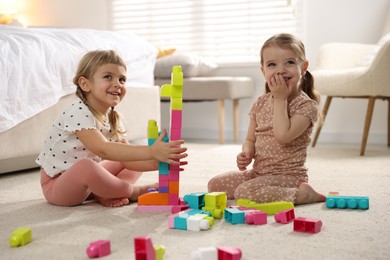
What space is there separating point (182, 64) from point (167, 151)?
203 centimetres

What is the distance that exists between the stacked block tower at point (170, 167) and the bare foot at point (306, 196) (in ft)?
1.19

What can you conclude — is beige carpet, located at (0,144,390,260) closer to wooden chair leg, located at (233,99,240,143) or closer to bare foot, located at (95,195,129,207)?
bare foot, located at (95,195,129,207)

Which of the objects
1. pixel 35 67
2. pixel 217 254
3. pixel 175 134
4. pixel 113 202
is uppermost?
pixel 35 67

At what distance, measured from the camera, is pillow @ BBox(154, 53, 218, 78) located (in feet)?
11.2

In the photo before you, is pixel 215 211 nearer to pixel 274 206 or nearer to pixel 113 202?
pixel 274 206

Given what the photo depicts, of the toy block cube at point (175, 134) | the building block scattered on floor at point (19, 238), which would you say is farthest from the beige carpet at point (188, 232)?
the toy block cube at point (175, 134)

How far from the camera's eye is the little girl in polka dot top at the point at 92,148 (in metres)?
1.54

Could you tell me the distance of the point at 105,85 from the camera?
64.3 inches

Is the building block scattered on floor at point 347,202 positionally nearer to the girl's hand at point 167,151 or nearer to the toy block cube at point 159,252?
the girl's hand at point 167,151

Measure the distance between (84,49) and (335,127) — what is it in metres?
1.86

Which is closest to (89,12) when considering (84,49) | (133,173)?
(84,49)

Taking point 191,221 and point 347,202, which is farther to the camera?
point 347,202

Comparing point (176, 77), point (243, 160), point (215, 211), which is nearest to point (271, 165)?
point (243, 160)

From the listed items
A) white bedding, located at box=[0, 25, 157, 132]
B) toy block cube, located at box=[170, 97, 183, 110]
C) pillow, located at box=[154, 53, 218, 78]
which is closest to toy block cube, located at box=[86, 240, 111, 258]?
toy block cube, located at box=[170, 97, 183, 110]
